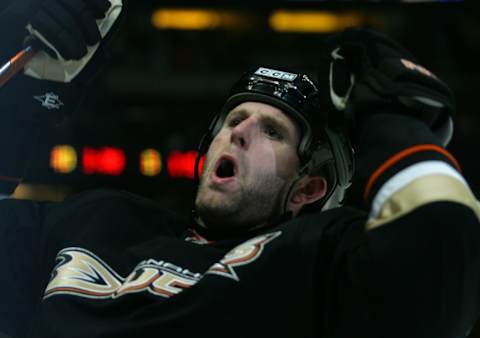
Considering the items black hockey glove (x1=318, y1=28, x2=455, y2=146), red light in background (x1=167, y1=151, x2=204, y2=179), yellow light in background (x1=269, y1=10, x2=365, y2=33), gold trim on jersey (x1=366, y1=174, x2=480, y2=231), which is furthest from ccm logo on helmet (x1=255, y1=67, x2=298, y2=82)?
yellow light in background (x1=269, y1=10, x2=365, y2=33)

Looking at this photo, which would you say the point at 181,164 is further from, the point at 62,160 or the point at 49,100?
the point at 49,100

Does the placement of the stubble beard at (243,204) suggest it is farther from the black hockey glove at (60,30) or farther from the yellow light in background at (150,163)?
the yellow light in background at (150,163)

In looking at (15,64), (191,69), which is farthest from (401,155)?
(191,69)

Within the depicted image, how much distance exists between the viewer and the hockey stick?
2.05 metres

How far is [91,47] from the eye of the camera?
2.15m

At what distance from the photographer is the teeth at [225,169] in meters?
2.05

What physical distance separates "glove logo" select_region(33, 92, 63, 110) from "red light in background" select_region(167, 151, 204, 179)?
→ 4.11m

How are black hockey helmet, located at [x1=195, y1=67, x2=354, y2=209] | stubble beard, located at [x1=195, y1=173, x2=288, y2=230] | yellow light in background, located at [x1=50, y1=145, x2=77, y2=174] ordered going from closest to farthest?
stubble beard, located at [x1=195, y1=173, x2=288, y2=230]
black hockey helmet, located at [x1=195, y1=67, x2=354, y2=209]
yellow light in background, located at [x1=50, y1=145, x2=77, y2=174]

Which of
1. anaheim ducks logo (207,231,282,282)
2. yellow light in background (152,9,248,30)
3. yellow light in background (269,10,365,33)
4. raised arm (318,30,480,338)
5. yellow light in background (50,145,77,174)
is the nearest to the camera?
raised arm (318,30,480,338)

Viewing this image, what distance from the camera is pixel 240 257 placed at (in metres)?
1.71

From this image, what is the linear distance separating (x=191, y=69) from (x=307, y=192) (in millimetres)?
6900

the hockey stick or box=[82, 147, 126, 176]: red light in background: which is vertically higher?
the hockey stick

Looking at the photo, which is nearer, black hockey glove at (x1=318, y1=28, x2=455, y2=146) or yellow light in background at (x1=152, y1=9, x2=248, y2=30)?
black hockey glove at (x1=318, y1=28, x2=455, y2=146)

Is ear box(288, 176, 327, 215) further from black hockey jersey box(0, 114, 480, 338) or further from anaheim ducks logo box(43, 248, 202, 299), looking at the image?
anaheim ducks logo box(43, 248, 202, 299)
